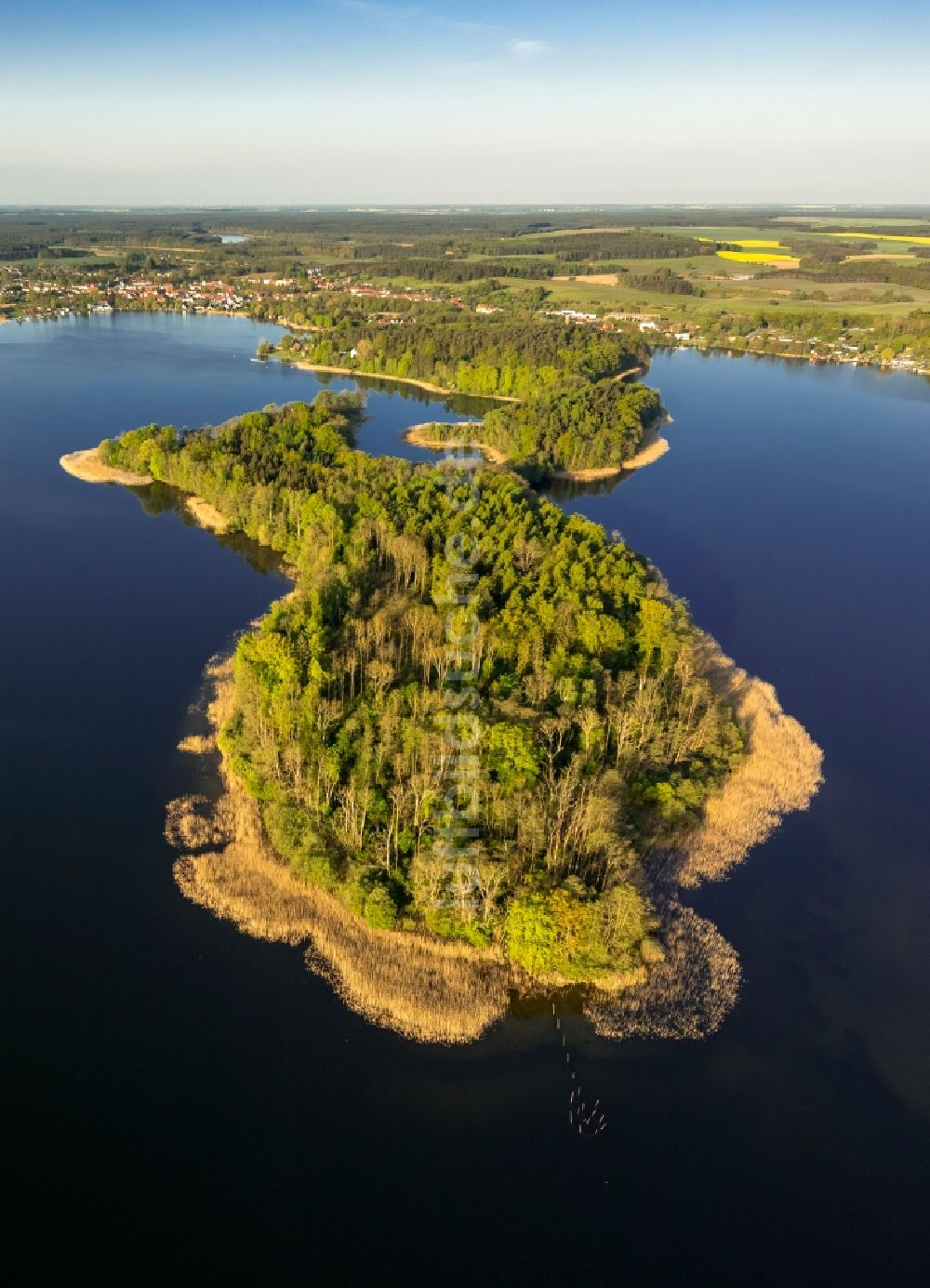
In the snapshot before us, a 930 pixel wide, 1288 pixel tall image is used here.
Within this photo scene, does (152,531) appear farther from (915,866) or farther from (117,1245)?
(915,866)

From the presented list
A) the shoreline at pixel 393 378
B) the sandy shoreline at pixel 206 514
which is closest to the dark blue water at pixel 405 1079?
the sandy shoreline at pixel 206 514

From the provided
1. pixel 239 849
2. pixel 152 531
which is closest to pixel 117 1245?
pixel 239 849

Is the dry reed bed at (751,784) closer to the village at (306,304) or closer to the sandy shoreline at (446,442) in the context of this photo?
the sandy shoreline at (446,442)

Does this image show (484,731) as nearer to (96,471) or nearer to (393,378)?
(96,471)

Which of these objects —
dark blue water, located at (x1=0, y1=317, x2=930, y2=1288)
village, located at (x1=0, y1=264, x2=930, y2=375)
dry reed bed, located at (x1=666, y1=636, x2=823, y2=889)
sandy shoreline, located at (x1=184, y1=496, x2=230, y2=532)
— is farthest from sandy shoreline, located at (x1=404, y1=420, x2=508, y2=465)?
village, located at (x1=0, y1=264, x2=930, y2=375)

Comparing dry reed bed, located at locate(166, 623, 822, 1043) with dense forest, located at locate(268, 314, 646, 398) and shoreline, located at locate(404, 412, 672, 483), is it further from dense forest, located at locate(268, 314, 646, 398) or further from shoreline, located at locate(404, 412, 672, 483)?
dense forest, located at locate(268, 314, 646, 398)

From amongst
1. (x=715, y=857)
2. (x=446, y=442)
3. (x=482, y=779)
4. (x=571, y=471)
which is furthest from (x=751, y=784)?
(x=446, y=442)
